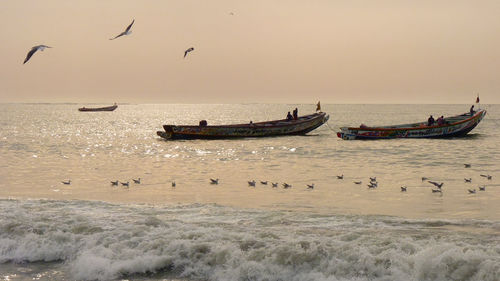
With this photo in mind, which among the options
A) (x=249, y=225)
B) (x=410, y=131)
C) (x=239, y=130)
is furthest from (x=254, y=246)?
(x=239, y=130)

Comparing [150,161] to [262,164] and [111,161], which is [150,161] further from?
[262,164]

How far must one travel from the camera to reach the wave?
9578mm

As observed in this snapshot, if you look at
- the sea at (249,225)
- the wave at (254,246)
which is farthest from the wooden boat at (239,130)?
the wave at (254,246)

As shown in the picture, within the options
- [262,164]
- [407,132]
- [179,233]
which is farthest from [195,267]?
[407,132]

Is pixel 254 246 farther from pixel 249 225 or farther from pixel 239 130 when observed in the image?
pixel 239 130

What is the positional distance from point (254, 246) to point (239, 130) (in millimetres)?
37501

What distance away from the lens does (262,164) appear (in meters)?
30.3

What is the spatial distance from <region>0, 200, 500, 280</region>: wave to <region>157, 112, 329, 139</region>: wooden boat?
32886 millimetres

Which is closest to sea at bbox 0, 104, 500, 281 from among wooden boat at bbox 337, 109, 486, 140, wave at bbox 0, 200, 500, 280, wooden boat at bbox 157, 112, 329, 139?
wave at bbox 0, 200, 500, 280

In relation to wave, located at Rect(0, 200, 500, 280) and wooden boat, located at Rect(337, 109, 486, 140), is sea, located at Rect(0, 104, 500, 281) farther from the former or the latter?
wooden boat, located at Rect(337, 109, 486, 140)

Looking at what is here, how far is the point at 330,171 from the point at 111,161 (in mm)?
13545

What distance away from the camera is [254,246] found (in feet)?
35.0

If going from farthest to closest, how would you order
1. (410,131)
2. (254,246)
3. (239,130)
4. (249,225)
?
1. (239,130)
2. (410,131)
3. (249,225)
4. (254,246)

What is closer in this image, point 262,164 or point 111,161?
point 262,164
